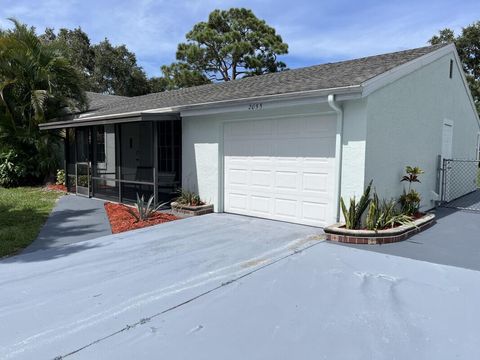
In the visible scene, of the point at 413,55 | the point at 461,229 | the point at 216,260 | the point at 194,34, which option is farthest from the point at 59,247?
the point at 194,34

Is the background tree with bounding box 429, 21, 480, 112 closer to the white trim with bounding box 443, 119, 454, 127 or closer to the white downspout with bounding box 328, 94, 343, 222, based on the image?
the white trim with bounding box 443, 119, 454, 127

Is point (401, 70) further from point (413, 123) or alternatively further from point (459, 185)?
point (459, 185)

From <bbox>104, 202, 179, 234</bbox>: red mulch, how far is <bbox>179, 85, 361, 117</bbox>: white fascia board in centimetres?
283

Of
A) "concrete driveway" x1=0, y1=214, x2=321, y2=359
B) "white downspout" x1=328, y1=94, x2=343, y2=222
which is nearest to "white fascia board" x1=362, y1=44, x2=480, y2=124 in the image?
"white downspout" x1=328, y1=94, x2=343, y2=222

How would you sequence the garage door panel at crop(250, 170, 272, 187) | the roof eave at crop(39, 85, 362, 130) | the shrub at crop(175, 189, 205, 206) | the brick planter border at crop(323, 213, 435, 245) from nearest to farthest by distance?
the brick planter border at crop(323, 213, 435, 245)
the roof eave at crop(39, 85, 362, 130)
the garage door panel at crop(250, 170, 272, 187)
the shrub at crop(175, 189, 205, 206)

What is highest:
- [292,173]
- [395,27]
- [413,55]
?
[395,27]

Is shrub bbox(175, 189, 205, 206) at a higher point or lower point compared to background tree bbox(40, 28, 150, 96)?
lower

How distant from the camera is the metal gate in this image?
10312mm

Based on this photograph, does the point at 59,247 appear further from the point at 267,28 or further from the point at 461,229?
the point at 267,28

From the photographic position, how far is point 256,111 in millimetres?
8312

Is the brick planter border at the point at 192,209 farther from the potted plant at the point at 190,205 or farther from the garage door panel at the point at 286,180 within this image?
the garage door panel at the point at 286,180

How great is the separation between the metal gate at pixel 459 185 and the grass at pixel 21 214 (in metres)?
10.6

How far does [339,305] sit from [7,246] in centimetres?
587

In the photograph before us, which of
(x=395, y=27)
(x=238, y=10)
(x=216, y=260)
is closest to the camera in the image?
(x=216, y=260)
